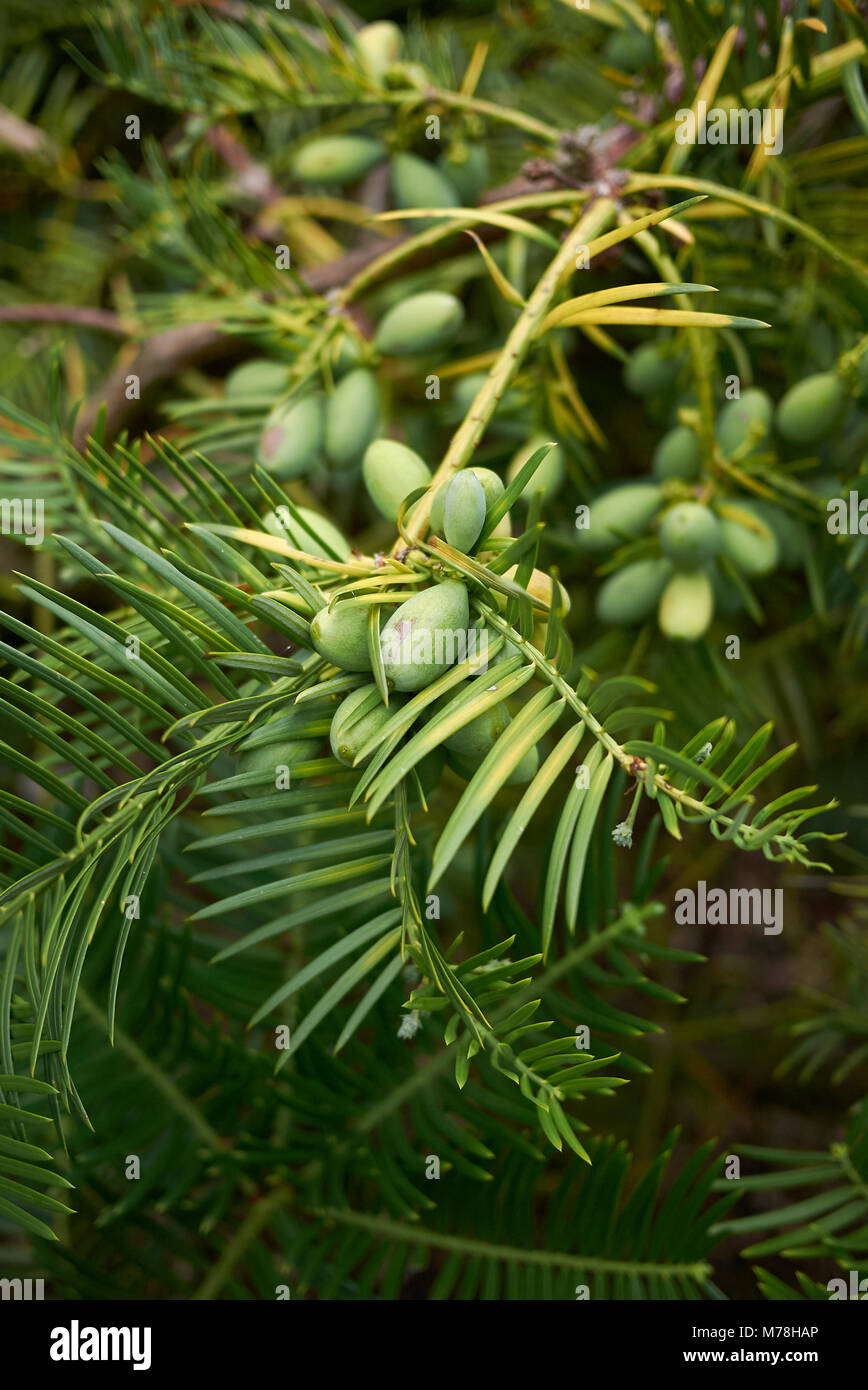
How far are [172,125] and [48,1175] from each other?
2.93 ft

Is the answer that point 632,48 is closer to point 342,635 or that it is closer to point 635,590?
point 635,590

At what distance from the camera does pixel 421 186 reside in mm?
576

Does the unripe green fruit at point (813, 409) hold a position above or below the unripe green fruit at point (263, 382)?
below

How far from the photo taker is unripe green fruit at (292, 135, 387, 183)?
61 cm

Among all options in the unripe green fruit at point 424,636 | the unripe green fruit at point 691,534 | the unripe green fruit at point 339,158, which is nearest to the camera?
the unripe green fruit at point 424,636

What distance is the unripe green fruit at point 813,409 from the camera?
0.52m

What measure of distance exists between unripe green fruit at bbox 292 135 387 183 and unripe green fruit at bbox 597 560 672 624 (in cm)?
32

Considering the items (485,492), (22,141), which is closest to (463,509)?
(485,492)

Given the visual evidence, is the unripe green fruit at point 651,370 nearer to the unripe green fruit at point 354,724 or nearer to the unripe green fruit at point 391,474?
the unripe green fruit at point 391,474

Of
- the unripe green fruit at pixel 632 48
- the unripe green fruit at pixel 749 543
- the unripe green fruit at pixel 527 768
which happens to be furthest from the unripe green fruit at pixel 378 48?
the unripe green fruit at pixel 527 768

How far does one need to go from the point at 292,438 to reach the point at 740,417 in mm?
250

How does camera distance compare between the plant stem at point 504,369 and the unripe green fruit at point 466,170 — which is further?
the unripe green fruit at point 466,170

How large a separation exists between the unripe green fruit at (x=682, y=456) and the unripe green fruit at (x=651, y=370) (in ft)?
0.20

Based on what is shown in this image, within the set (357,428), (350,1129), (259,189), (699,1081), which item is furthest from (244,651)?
(699,1081)
